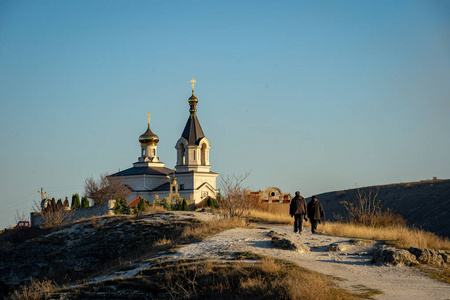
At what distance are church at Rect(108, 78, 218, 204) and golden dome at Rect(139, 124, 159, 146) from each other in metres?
2.80

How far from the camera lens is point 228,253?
1599 centimetres

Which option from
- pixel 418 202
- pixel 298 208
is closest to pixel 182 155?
pixel 418 202

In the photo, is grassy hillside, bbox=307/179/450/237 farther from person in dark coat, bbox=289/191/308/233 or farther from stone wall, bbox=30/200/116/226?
person in dark coat, bbox=289/191/308/233

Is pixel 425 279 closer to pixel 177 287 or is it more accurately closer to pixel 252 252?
pixel 252 252

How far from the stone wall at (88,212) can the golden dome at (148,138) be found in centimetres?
2243

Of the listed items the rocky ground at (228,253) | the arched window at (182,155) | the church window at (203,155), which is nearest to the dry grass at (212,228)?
the rocky ground at (228,253)

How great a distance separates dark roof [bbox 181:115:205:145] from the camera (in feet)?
226

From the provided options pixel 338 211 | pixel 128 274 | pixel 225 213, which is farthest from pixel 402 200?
pixel 128 274

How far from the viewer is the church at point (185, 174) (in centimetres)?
6625

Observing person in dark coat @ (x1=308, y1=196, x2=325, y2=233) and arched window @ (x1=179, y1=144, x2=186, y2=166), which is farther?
arched window @ (x1=179, y1=144, x2=186, y2=166)

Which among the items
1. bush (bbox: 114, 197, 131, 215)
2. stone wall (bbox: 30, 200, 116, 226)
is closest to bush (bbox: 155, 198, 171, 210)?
bush (bbox: 114, 197, 131, 215)

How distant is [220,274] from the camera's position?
1399cm

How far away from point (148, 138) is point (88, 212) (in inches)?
951

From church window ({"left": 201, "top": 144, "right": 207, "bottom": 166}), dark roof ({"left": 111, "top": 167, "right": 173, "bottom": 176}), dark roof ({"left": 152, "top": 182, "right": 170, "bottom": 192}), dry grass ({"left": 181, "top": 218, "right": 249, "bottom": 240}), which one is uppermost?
church window ({"left": 201, "top": 144, "right": 207, "bottom": 166})
